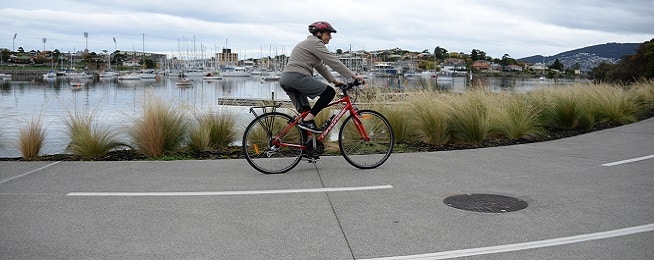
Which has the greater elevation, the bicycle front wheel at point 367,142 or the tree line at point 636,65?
the tree line at point 636,65

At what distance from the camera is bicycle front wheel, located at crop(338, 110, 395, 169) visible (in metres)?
7.83

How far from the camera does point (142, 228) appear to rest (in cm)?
502

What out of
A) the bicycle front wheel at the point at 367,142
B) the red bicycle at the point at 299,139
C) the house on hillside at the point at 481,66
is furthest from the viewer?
the house on hillside at the point at 481,66

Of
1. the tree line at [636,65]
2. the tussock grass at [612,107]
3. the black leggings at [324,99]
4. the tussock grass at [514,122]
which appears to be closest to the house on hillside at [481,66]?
the tree line at [636,65]

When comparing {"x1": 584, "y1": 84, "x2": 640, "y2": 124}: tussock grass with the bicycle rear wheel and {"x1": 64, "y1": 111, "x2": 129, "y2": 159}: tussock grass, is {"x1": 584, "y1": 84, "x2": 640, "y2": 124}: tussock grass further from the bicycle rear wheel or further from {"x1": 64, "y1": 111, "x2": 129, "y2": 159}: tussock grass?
{"x1": 64, "y1": 111, "x2": 129, "y2": 159}: tussock grass

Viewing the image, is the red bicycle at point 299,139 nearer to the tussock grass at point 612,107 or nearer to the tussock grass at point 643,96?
the tussock grass at point 612,107

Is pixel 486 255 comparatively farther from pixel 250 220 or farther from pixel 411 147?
pixel 411 147

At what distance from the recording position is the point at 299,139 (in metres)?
7.71

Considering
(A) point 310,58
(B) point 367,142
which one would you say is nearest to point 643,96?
(B) point 367,142

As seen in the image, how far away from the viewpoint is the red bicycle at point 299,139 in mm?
7574

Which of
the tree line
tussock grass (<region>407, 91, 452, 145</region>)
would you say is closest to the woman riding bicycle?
tussock grass (<region>407, 91, 452, 145</region>)

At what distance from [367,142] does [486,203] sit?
2489 mm

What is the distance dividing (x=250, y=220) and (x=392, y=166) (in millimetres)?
3086

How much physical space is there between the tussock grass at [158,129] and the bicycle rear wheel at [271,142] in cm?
178
